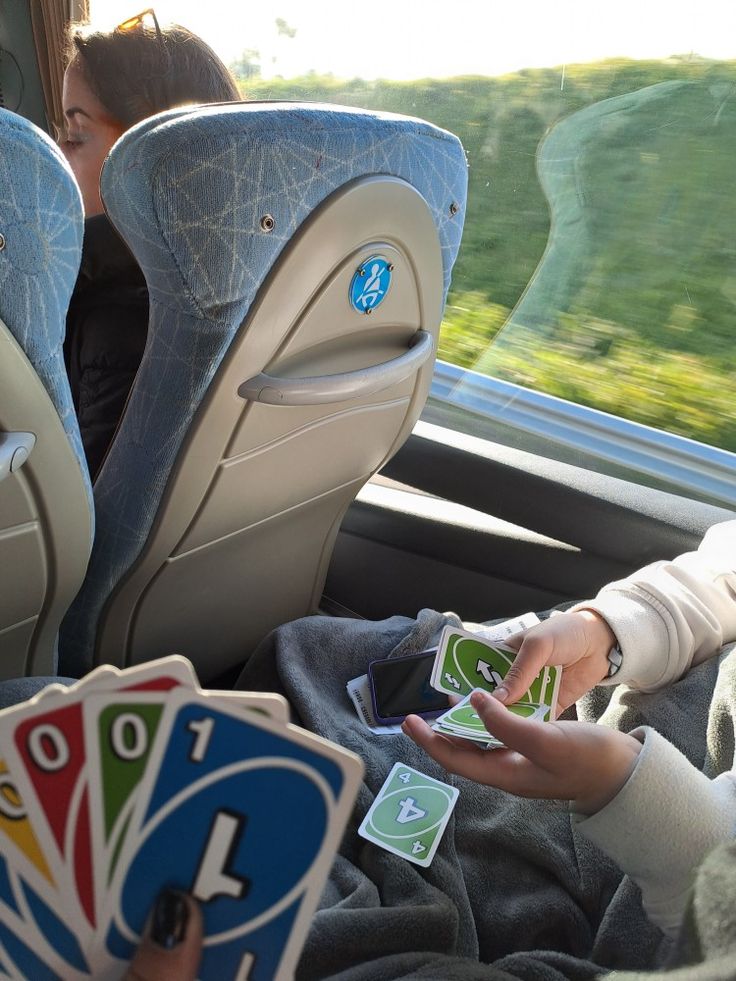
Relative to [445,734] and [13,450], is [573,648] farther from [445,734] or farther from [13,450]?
[13,450]

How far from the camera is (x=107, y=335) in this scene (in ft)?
4.57

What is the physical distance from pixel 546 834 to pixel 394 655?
369 millimetres

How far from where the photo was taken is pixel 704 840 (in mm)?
826

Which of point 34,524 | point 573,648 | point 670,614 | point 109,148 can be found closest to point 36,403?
point 34,524

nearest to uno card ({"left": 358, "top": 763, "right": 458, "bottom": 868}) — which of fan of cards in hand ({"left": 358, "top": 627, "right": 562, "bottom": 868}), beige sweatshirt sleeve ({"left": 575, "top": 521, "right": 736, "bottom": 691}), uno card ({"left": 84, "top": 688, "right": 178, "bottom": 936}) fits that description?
fan of cards in hand ({"left": 358, "top": 627, "right": 562, "bottom": 868})

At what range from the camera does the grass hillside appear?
171 cm

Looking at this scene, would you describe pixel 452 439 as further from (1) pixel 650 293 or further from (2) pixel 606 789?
(2) pixel 606 789

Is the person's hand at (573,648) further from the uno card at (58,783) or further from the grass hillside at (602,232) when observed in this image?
the grass hillside at (602,232)

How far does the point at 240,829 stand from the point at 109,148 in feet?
5.08

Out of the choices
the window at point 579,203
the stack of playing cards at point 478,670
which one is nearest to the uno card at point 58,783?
the stack of playing cards at point 478,670

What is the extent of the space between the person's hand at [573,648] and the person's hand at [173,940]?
2.30 feet

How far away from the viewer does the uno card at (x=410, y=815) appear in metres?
0.94

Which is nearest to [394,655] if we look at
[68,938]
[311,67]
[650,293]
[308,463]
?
[308,463]

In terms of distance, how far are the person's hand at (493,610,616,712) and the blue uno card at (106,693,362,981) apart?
697 mm
